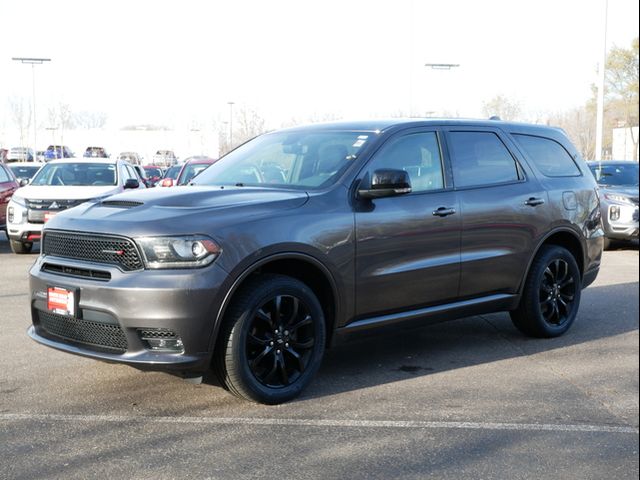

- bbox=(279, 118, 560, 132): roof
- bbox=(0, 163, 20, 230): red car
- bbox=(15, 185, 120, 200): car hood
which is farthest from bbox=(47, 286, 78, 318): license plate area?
bbox=(0, 163, 20, 230): red car

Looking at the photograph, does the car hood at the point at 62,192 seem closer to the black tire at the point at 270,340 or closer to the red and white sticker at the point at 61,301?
the red and white sticker at the point at 61,301

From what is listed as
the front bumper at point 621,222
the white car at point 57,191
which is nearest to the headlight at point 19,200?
the white car at point 57,191

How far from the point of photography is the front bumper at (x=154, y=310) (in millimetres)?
4379

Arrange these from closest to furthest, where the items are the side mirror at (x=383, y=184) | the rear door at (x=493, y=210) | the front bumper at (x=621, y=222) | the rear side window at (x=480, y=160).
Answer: the side mirror at (x=383, y=184), the rear door at (x=493, y=210), the rear side window at (x=480, y=160), the front bumper at (x=621, y=222)

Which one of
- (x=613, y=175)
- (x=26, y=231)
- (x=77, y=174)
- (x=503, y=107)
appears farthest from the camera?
(x=503, y=107)

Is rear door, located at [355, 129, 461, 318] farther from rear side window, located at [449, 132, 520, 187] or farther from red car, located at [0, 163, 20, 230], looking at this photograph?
red car, located at [0, 163, 20, 230]

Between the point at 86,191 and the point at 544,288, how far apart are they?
28.5ft

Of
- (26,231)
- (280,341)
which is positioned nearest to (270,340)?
(280,341)

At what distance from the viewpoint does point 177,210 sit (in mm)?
4664

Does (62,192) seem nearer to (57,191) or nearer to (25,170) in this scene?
(57,191)

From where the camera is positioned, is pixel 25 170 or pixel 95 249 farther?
pixel 25 170

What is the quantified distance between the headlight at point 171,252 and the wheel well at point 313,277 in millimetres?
531

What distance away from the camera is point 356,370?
570 centimetres

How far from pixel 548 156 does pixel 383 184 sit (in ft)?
7.76
